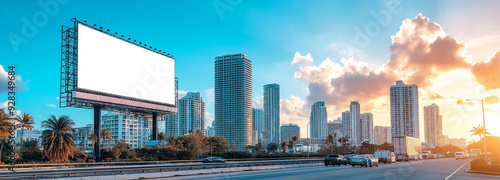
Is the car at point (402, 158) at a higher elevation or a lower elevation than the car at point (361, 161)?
lower

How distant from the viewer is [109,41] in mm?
72562

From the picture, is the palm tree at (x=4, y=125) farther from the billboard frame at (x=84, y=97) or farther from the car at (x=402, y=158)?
the car at (x=402, y=158)

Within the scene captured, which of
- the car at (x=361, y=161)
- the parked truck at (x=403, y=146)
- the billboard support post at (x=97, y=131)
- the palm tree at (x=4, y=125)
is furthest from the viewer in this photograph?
the parked truck at (x=403, y=146)

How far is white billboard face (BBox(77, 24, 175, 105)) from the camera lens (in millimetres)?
67750

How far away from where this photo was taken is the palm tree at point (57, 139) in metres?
60.5

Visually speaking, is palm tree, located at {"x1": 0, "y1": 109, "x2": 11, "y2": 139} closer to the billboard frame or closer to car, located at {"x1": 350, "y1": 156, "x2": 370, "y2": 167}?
the billboard frame

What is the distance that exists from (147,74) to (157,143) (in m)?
15.6

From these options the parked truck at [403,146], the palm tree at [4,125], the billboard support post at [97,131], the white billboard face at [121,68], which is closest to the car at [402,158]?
the parked truck at [403,146]

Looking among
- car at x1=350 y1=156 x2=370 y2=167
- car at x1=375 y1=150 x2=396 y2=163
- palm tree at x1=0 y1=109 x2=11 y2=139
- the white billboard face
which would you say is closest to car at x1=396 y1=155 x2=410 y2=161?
car at x1=375 y1=150 x2=396 y2=163

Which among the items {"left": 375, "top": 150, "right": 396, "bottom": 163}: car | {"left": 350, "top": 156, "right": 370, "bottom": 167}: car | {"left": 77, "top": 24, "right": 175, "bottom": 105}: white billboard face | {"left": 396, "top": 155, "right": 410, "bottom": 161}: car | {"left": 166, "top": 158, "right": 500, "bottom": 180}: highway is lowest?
{"left": 396, "top": 155, "right": 410, "bottom": 161}: car

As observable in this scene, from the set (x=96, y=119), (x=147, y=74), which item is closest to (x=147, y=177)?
(x=96, y=119)

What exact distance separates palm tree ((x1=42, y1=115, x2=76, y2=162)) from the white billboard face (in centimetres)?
714

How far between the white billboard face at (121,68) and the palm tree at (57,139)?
714 centimetres

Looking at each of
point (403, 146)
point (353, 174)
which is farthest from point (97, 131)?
point (403, 146)
